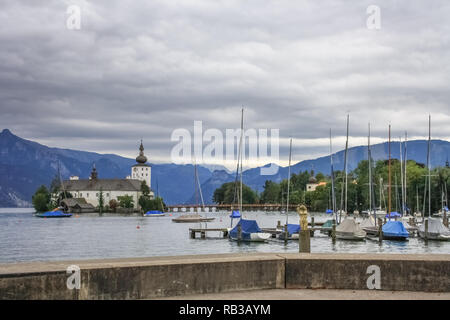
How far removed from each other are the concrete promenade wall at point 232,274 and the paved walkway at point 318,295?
6.2 inches

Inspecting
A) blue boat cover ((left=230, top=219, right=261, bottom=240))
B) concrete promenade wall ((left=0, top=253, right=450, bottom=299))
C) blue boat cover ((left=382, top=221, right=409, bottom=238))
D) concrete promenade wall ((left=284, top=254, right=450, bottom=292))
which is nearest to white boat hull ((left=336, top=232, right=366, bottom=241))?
blue boat cover ((left=382, top=221, right=409, bottom=238))

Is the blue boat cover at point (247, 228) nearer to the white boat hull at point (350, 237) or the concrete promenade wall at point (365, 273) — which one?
the white boat hull at point (350, 237)

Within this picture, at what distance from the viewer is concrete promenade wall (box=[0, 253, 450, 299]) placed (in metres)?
10.4

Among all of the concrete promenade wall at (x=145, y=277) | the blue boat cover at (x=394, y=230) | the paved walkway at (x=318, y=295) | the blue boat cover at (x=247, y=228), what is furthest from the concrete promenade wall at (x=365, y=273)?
the blue boat cover at (x=394, y=230)

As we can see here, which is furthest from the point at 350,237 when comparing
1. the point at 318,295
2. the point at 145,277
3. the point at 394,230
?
the point at 145,277

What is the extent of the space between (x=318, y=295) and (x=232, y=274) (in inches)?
67.9

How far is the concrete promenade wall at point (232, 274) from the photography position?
411 inches

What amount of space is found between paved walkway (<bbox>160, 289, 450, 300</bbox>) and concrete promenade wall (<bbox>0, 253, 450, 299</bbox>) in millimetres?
157

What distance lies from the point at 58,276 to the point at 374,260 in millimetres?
6253

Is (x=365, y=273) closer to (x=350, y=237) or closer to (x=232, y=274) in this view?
(x=232, y=274)
